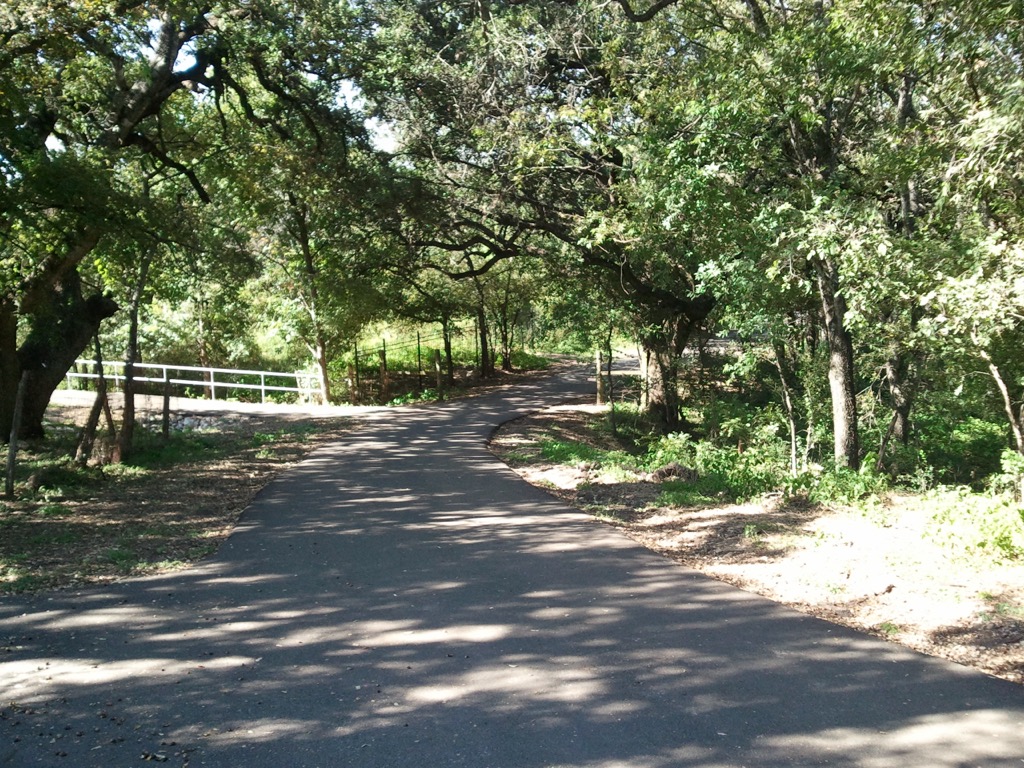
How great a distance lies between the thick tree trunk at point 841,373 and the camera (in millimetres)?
12633

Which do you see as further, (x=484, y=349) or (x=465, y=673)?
(x=484, y=349)

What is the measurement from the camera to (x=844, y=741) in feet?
15.4

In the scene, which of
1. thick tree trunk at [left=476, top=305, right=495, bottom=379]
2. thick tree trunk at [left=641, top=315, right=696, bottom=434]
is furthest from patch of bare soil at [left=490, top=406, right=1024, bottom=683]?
thick tree trunk at [left=476, top=305, right=495, bottom=379]

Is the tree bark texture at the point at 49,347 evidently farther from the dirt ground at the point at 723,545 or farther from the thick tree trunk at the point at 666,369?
the thick tree trunk at the point at 666,369

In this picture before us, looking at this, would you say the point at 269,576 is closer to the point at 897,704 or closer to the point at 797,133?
the point at 897,704

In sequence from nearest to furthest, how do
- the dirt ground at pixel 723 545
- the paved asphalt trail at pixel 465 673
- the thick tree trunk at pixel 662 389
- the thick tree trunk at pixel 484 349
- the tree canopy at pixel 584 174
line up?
the paved asphalt trail at pixel 465 673
the dirt ground at pixel 723 545
the tree canopy at pixel 584 174
the thick tree trunk at pixel 662 389
the thick tree trunk at pixel 484 349

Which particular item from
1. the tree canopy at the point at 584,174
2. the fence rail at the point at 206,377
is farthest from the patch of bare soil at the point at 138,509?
the fence rail at the point at 206,377

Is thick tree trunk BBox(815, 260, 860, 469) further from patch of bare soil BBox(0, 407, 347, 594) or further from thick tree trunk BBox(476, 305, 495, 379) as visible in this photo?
thick tree trunk BBox(476, 305, 495, 379)

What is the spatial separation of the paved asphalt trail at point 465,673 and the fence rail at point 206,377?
16.6 metres

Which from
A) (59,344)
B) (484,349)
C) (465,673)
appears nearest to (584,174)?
(59,344)

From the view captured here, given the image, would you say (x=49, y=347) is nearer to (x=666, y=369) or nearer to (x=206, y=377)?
(x=206, y=377)

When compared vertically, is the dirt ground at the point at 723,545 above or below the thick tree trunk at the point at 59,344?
below

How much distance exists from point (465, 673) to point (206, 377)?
82.3 ft

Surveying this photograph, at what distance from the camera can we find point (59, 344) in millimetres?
15898
